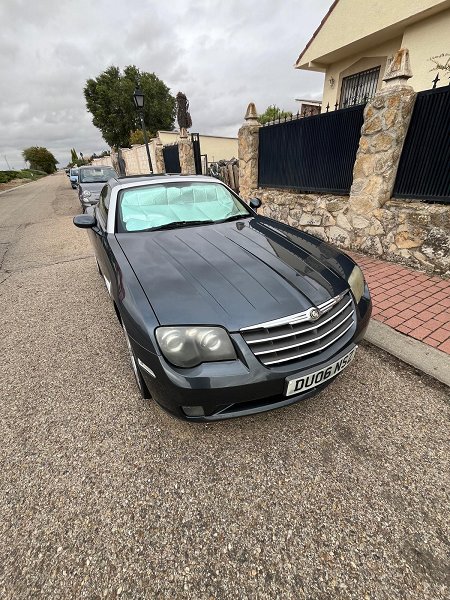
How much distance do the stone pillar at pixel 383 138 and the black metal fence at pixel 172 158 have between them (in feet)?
31.0

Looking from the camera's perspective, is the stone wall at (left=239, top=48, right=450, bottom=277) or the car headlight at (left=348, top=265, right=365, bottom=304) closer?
the car headlight at (left=348, top=265, right=365, bottom=304)

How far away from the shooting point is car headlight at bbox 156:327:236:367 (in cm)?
147

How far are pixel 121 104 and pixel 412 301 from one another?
1592 inches

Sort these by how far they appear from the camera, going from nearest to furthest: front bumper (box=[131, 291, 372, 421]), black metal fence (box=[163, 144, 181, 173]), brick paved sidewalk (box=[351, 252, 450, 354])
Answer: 1. front bumper (box=[131, 291, 372, 421])
2. brick paved sidewalk (box=[351, 252, 450, 354])
3. black metal fence (box=[163, 144, 181, 173])

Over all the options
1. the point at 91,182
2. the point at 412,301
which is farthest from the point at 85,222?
the point at 91,182

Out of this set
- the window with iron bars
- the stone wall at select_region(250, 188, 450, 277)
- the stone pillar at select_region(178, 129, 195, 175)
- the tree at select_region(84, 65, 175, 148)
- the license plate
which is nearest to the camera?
the license plate

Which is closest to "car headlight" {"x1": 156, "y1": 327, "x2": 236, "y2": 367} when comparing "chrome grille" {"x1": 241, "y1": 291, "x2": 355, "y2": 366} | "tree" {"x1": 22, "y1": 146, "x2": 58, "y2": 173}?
"chrome grille" {"x1": 241, "y1": 291, "x2": 355, "y2": 366}

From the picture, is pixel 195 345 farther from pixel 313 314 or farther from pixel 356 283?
pixel 356 283

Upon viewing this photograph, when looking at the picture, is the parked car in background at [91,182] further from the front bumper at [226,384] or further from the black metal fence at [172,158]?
the front bumper at [226,384]

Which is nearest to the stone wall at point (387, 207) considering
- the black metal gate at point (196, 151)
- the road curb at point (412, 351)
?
the road curb at point (412, 351)

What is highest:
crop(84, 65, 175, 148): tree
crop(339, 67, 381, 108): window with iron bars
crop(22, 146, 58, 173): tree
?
crop(84, 65, 175, 148): tree

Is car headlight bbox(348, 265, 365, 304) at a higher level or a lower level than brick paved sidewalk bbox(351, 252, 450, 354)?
higher

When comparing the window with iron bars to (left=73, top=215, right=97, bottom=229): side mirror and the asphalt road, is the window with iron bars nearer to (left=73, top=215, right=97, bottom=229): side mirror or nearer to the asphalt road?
(left=73, top=215, right=97, bottom=229): side mirror

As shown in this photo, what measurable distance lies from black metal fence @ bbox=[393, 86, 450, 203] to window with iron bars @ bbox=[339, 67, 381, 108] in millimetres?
6331
